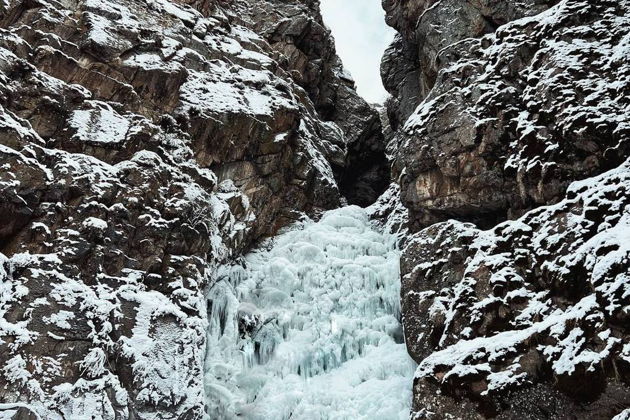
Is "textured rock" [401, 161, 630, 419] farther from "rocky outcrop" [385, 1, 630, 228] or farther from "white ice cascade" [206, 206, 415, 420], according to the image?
"white ice cascade" [206, 206, 415, 420]

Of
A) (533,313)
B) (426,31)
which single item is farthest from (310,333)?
(426,31)

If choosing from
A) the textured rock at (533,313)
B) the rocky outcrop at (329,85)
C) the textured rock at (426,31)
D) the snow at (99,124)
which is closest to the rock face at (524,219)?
the textured rock at (533,313)

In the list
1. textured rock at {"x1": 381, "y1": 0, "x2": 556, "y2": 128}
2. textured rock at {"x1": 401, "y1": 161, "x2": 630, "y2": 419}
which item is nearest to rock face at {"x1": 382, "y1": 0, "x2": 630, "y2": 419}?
textured rock at {"x1": 401, "y1": 161, "x2": 630, "y2": 419}

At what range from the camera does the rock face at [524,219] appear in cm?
866

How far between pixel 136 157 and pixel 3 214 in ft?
12.5

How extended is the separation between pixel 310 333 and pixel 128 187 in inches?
251

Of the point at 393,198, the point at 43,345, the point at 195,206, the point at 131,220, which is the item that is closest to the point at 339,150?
the point at 393,198

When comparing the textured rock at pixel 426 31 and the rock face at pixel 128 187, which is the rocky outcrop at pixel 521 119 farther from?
the rock face at pixel 128 187

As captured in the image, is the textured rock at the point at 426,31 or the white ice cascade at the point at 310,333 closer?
the white ice cascade at the point at 310,333

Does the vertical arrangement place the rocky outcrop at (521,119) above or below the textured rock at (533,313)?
above

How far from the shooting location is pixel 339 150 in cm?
2556

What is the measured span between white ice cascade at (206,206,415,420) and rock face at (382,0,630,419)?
1509 mm

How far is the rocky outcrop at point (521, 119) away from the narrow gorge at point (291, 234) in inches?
2.4

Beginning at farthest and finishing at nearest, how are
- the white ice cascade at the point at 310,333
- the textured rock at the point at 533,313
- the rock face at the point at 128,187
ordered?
the white ice cascade at the point at 310,333 → the rock face at the point at 128,187 → the textured rock at the point at 533,313
